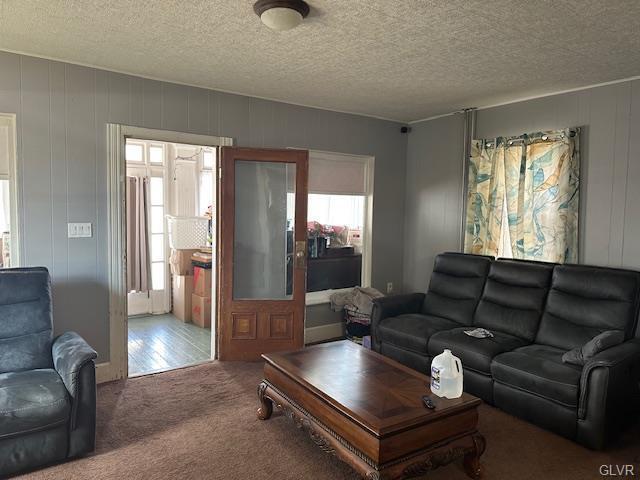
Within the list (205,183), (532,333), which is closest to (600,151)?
(532,333)

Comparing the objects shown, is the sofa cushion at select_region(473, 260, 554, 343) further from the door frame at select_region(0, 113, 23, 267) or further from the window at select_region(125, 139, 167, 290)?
the window at select_region(125, 139, 167, 290)

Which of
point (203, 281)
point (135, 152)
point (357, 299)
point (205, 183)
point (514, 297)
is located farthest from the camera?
point (205, 183)

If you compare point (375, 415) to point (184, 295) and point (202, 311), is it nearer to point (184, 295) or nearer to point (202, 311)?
point (202, 311)

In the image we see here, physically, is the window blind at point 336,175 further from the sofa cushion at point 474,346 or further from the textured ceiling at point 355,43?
the sofa cushion at point 474,346

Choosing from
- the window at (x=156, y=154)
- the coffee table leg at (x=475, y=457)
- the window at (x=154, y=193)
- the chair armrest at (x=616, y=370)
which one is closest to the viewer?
the coffee table leg at (x=475, y=457)

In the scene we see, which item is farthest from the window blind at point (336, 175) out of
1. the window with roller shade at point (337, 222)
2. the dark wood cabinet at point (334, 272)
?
the dark wood cabinet at point (334, 272)

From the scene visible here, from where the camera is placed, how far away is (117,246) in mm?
3627

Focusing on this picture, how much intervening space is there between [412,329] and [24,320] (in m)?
2.86

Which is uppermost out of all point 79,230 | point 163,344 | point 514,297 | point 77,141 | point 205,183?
point 77,141

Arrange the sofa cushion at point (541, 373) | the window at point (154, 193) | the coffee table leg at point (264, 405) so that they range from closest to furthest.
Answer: the sofa cushion at point (541, 373)
the coffee table leg at point (264, 405)
the window at point (154, 193)

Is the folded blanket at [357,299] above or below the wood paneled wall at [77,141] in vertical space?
below

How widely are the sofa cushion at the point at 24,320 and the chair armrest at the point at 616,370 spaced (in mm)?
3309

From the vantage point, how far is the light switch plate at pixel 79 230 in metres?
3.44

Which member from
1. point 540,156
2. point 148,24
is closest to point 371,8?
point 148,24
